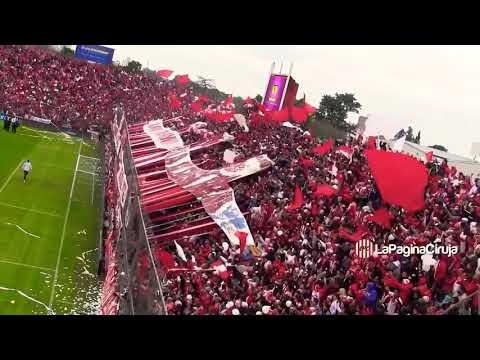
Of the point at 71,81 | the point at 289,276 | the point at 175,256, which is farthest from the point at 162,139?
the point at 71,81

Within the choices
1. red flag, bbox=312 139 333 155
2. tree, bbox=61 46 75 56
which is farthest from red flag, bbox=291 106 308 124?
tree, bbox=61 46 75 56

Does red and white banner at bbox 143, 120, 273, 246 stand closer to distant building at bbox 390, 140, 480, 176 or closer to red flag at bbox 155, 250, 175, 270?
red flag at bbox 155, 250, 175, 270

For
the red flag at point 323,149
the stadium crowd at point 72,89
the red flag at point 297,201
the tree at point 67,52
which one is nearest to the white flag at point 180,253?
the red flag at point 297,201

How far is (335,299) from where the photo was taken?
8.88 meters

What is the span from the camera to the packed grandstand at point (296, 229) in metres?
8.92

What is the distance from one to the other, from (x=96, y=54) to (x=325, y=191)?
27419mm

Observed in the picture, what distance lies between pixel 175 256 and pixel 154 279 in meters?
4.49

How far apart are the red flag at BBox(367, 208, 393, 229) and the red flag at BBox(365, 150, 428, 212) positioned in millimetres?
400

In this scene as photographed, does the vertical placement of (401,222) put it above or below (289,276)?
above

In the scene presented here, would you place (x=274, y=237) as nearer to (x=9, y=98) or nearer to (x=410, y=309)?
(x=410, y=309)

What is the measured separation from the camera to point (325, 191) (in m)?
12.7

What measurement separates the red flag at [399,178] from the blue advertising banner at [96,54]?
27.5m

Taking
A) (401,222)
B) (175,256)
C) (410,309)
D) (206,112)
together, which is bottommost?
(175,256)

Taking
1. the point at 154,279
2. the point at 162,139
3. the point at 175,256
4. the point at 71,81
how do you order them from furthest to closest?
the point at 71,81 → the point at 162,139 → the point at 175,256 → the point at 154,279
